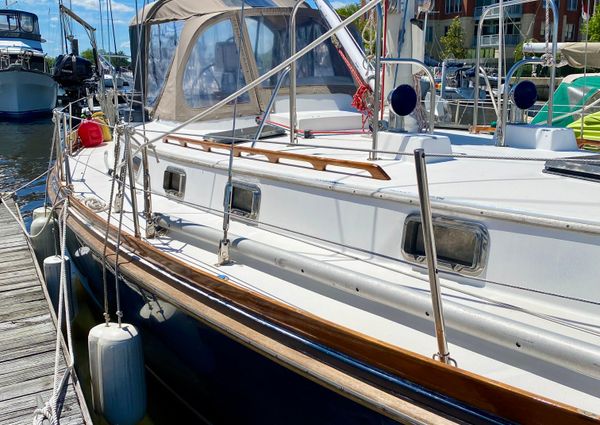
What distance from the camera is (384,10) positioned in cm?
420

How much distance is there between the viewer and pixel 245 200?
3.96 m

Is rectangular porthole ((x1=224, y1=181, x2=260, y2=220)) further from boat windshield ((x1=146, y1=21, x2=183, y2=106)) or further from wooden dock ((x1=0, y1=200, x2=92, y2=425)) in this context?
boat windshield ((x1=146, y1=21, x2=183, y2=106))

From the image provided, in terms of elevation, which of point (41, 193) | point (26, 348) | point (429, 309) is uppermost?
point (429, 309)

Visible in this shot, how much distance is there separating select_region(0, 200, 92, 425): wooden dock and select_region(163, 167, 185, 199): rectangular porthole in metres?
1.52

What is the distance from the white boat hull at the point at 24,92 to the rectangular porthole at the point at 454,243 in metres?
31.0

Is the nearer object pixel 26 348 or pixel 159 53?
pixel 26 348

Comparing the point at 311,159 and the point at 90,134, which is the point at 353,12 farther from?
the point at 311,159

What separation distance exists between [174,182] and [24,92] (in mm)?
29198

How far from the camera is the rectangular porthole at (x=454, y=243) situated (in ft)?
9.14

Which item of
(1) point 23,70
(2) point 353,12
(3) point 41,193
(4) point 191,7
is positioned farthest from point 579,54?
(1) point 23,70

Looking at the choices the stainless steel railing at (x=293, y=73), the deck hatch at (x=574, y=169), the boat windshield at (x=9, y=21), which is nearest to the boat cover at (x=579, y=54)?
the stainless steel railing at (x=293, y=73)

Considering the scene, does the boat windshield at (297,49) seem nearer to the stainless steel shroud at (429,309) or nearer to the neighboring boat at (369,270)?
the neighboring boat at (369,270)

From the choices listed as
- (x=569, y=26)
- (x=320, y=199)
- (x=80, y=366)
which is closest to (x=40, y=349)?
(x=80, y=366)

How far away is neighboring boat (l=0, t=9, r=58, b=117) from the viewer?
29781 millimetres
